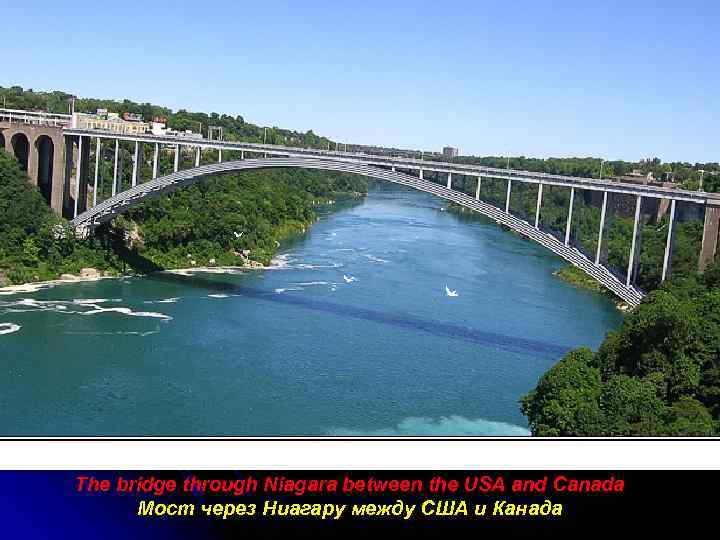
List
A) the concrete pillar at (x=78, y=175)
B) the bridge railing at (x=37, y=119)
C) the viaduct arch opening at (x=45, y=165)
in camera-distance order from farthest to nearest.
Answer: the bridge railing at (x=37, y=119) < the viaduct arch opening at (x=45, y=165) < the concrete pillar at (x=78, y=175)

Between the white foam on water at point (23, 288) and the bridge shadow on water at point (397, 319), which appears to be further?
the white foam on water at point (23, 288)

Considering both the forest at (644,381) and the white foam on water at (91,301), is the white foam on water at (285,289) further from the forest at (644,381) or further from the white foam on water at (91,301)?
the forest at (644,381)

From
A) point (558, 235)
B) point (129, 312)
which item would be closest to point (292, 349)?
point (129, 312)

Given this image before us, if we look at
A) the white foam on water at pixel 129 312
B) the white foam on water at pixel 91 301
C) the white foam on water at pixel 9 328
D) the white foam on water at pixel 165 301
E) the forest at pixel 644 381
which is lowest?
the white foam on water at pixel 9 328

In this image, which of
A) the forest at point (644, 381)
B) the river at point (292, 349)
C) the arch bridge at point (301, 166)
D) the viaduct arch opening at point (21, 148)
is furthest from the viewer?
the viaduct arch opening at point (21, 148)

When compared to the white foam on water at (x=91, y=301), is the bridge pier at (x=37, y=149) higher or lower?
higher

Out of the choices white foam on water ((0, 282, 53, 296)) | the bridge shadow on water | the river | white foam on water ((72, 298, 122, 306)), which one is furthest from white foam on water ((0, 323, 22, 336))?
the bridge shadow on water

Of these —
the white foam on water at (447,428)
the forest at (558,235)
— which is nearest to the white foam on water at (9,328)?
the forest at (558,235)

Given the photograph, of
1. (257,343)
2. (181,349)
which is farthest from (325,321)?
(181,349)
